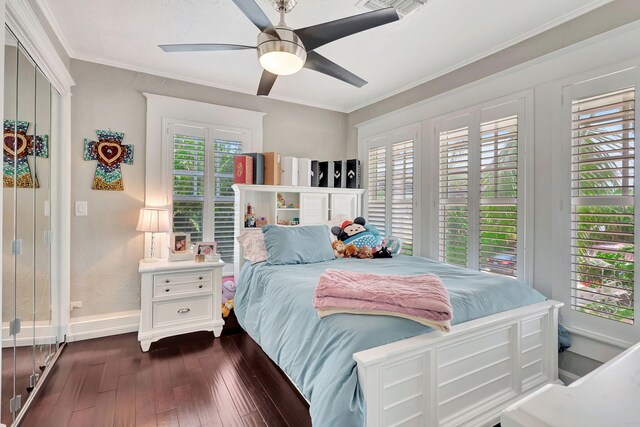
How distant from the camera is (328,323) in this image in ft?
4.97

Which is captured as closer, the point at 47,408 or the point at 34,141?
the point at 47,408

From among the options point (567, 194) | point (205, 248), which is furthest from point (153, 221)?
point (567, 194)

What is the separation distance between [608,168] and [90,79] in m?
4.12

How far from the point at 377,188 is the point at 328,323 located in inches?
101

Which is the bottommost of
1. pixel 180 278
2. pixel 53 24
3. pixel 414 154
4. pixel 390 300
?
pixel 180 278

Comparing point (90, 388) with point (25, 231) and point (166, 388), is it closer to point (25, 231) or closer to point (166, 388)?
point (166, 388)

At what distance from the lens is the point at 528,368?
6.25ft

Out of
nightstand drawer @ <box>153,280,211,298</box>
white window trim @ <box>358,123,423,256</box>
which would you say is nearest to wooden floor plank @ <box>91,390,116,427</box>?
nightstand drawer @ <box>153,280,211,298</box>

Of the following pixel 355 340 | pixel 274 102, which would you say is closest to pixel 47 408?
pixel 355 340

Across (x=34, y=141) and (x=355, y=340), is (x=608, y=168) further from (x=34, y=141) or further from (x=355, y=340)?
(x=34, y=141)

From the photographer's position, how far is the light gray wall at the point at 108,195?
279 cm

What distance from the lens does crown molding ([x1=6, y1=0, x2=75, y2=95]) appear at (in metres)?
1.63

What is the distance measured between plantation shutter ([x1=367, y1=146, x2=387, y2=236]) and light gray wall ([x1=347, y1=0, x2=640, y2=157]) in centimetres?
52

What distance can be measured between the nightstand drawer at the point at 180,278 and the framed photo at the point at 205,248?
9.0 inches
